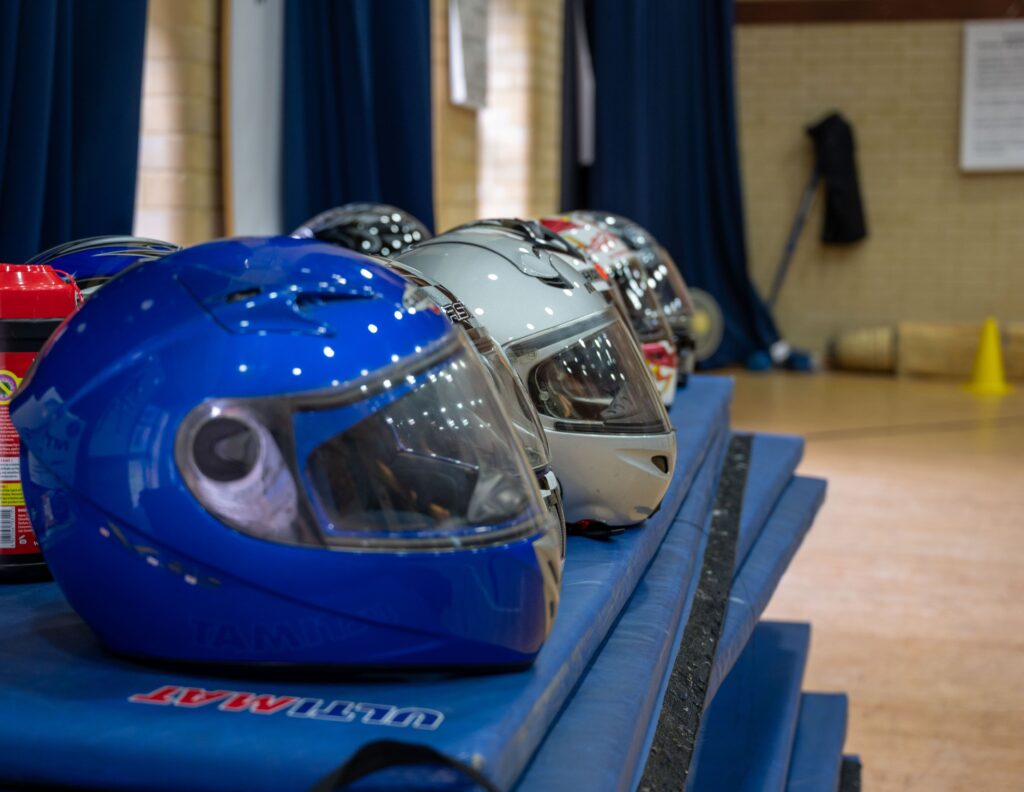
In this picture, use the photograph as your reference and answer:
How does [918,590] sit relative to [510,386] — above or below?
below

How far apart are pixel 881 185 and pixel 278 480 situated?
31.9ft

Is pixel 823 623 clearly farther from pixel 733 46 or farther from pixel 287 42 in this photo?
pixel 733 46

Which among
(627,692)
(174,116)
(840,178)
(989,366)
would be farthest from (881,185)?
(627,692)

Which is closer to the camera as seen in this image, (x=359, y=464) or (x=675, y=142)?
(x=359, y=464)

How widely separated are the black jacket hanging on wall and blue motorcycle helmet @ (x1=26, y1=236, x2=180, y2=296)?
8833 mm

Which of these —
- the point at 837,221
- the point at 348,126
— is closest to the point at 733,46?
the point at 837,221

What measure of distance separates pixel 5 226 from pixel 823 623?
261 cm

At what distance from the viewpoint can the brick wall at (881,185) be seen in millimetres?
9773

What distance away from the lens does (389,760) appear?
32.3 inches

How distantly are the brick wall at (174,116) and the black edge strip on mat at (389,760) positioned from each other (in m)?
2.77

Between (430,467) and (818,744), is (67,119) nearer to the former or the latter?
(430,467)

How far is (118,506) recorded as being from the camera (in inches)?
37.8

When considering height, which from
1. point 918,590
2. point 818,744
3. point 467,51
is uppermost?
point 467,51

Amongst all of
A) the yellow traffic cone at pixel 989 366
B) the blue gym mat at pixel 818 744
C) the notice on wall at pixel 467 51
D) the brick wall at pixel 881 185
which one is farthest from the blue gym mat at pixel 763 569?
the brick wall at pixel 881 185
